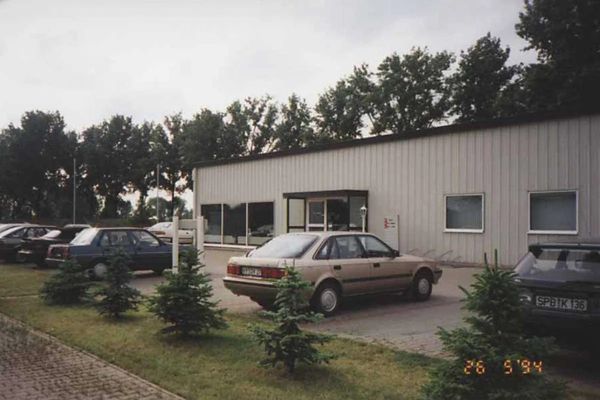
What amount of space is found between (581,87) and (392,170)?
15.3 m

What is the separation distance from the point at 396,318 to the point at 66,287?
6.52 m

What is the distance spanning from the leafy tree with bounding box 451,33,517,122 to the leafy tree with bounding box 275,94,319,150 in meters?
20.5

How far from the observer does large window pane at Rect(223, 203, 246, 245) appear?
92.0 ft

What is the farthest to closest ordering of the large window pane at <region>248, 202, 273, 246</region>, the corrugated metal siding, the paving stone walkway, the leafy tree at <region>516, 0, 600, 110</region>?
1. the leafy tree at <region>516, 0, 600, 110</region>
2. the large window pane at <region>248, 202, 273, 246</region>
3. the corrugated metal siding
4. the paving stone walkway

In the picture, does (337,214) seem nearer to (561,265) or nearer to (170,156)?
(561,265)

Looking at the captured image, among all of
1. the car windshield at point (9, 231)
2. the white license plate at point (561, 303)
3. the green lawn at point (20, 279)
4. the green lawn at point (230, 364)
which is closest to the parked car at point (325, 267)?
the green lawn at point (230, 364)

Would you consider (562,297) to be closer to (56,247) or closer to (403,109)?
(56,247)

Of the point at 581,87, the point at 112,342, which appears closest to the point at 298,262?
the point at 112,342

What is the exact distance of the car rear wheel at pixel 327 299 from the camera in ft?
31.2

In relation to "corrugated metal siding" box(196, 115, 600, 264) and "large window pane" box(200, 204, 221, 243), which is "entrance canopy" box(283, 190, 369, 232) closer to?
"corrugated metal siding" box(196, 115, 600, 264)

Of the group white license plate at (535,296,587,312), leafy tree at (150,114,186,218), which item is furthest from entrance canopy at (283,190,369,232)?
leafy tree at (150,114,186,218)

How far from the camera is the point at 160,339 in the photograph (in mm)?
7742

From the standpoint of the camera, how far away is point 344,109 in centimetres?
5356

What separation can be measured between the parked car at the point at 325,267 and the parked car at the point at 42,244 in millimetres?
11099
